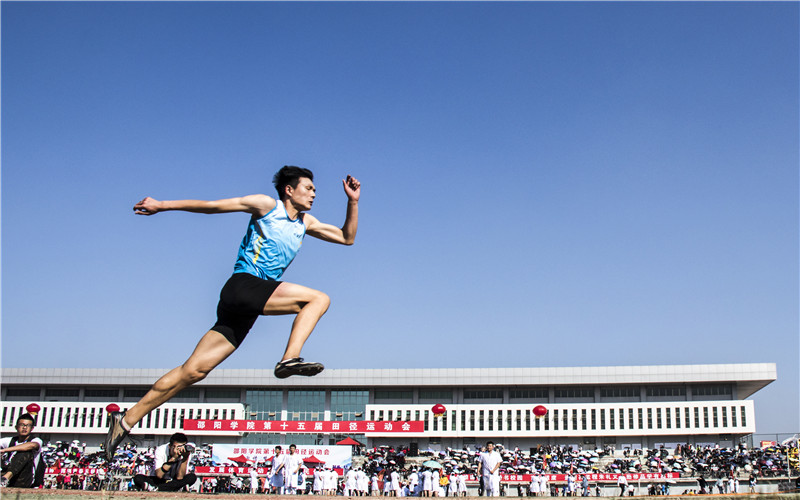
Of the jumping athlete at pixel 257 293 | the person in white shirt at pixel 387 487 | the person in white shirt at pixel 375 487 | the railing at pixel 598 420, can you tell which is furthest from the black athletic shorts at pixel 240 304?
the railing at pixel 598 420

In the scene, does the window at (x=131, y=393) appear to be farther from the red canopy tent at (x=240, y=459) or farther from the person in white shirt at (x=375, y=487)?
the person in white shirt at (x=375, y=487)

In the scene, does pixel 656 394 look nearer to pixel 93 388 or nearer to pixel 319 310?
pixel 93 388

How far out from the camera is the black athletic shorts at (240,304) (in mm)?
5113

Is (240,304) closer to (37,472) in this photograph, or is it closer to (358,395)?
(37,472)

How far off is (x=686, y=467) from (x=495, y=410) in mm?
20076

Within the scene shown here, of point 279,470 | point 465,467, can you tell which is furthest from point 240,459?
point 279,470

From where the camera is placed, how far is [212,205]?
514cm

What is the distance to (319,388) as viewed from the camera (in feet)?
221

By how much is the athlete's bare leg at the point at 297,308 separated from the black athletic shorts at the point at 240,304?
0.22 feet

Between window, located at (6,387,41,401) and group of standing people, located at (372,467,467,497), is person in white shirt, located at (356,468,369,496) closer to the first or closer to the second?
group of standing people, located at (372,467,467,497)

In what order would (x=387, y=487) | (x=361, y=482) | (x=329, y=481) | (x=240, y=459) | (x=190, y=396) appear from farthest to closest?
(x=190, y=396) < (x=240, y=459) < (x=387, y=487) < (x=361, y=482) < (x=329, y=481)

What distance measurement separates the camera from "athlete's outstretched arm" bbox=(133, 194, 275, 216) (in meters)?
5.06

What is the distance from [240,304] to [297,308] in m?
0.43

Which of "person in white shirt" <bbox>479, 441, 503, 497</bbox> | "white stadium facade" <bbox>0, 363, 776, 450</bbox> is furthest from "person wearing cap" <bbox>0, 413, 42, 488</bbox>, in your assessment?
"white stadium facade" <bbox>0, 363, 776, 450</bbox>
